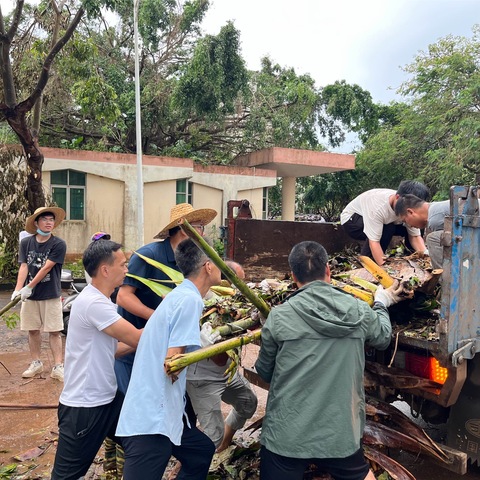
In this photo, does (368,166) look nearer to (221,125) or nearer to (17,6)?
(221,125)

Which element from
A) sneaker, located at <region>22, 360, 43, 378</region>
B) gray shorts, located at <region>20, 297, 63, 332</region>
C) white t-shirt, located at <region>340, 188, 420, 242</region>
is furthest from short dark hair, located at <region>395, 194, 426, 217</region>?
sneaker, located at <region>22, 360, 43, 378</region>

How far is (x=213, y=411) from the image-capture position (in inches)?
115

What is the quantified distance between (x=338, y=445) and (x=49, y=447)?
2437 mm

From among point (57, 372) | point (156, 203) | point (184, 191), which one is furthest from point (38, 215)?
point (184, 191)

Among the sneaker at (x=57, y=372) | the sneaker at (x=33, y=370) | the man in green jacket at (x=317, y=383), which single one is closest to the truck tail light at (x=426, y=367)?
the man in green jacket at (x=317, y=383)

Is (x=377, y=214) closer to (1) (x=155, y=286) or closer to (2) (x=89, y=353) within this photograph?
(1) (x=155, y=286)

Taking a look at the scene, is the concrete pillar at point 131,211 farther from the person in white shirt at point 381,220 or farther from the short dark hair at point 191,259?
the short dark hair at point 191,259

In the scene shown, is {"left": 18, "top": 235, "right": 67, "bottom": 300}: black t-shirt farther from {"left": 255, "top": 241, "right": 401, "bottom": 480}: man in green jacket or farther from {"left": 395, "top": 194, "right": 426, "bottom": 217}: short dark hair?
{"left": 255, "top": 241, "right": 401, "bottom": 480}: man in green jacket

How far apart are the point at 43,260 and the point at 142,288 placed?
8.21 feet

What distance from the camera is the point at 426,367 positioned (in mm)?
2719

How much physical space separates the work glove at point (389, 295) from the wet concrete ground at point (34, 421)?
1.40 metres

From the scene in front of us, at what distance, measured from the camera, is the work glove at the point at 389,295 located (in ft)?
8.48

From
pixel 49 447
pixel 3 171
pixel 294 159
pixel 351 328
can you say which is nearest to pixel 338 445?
pixel 351 328

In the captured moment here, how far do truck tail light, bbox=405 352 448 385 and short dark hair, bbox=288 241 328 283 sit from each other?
3.01 feet
